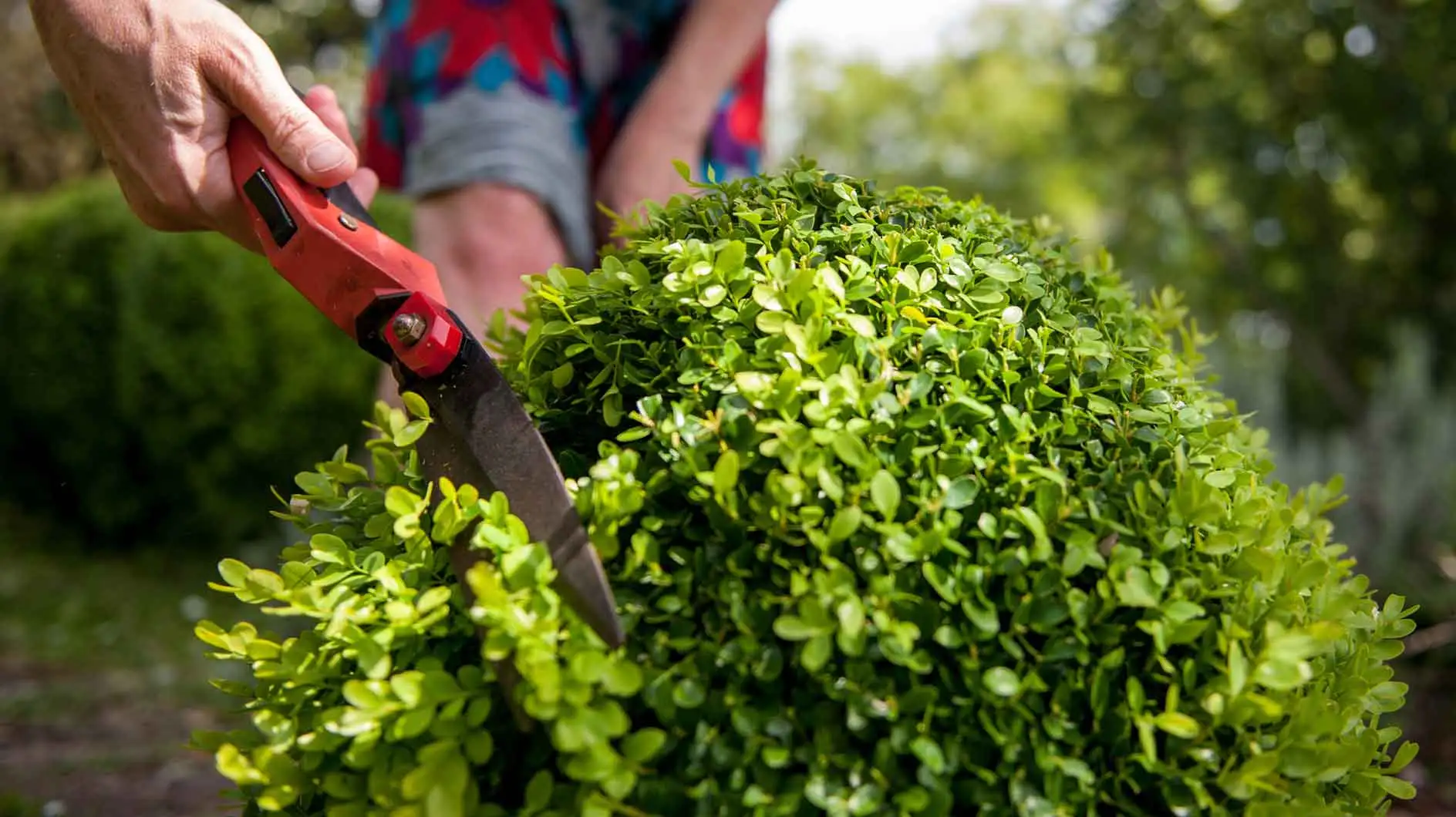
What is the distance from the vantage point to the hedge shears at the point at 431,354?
1.25 metres

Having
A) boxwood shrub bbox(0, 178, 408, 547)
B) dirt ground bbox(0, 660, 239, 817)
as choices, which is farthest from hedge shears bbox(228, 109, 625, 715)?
boxwood shrub bbox(0, 178, 408, 547)

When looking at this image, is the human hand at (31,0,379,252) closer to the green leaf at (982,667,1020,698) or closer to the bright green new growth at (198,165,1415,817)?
the bright green new growth at (198,165,1415,817)

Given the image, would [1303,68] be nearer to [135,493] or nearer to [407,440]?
[407,440]

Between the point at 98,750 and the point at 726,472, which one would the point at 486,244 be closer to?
the point at 726,472

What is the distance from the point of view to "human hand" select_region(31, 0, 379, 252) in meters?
1.65

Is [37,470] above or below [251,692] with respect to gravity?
above

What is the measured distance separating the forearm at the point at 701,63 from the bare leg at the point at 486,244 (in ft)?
1.26

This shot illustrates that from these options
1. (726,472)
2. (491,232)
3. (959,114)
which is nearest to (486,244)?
(491,232)

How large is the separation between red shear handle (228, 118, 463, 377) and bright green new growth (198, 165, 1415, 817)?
112 millimetres

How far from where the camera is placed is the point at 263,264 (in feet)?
23.2

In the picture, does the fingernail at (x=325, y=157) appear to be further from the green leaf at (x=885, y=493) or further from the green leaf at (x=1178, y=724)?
the green leaf at (x=1178, y=724)

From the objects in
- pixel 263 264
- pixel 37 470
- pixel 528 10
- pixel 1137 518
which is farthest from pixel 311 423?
pixel 1137 518

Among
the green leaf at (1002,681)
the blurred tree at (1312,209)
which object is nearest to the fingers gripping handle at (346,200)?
the green leaf at (1002,681)

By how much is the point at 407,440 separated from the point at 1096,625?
32.8 inches
